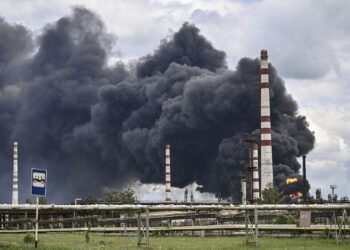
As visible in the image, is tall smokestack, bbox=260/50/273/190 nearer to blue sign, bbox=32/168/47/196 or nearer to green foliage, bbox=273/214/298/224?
green foliage, bbox=273/214/298/224

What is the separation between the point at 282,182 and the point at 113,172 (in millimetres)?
46368

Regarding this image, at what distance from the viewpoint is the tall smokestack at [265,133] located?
292ft

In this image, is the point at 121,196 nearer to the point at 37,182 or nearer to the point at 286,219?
the point at 286,219

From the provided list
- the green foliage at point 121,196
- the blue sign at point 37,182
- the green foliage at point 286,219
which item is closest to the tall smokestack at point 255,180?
the green foliage at point 121,196

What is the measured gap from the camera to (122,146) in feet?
Answer: 439

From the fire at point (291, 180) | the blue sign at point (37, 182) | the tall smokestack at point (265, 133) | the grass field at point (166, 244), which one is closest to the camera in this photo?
the blue sign at point (37, 182)

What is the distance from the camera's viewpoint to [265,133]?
89000 millimetres

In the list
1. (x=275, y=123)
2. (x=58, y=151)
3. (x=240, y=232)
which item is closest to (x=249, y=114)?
(x=275, y=123)

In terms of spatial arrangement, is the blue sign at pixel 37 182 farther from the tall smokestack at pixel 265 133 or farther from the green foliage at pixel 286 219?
the tall smokestack at pixel 265 133

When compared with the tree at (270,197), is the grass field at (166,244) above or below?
below

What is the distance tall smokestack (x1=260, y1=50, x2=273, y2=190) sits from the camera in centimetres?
8900

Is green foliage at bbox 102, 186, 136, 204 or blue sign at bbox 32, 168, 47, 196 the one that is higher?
green foliage at bbox 102, 186, 136, 204

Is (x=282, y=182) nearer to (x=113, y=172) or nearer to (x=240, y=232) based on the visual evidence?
(x=113, y=172)

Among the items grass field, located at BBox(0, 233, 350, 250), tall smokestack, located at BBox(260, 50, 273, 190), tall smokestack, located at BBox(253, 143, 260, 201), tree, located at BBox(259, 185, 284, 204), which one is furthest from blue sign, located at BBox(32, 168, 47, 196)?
tall smokestack, located at BBox(260, 50, 273, 190)
